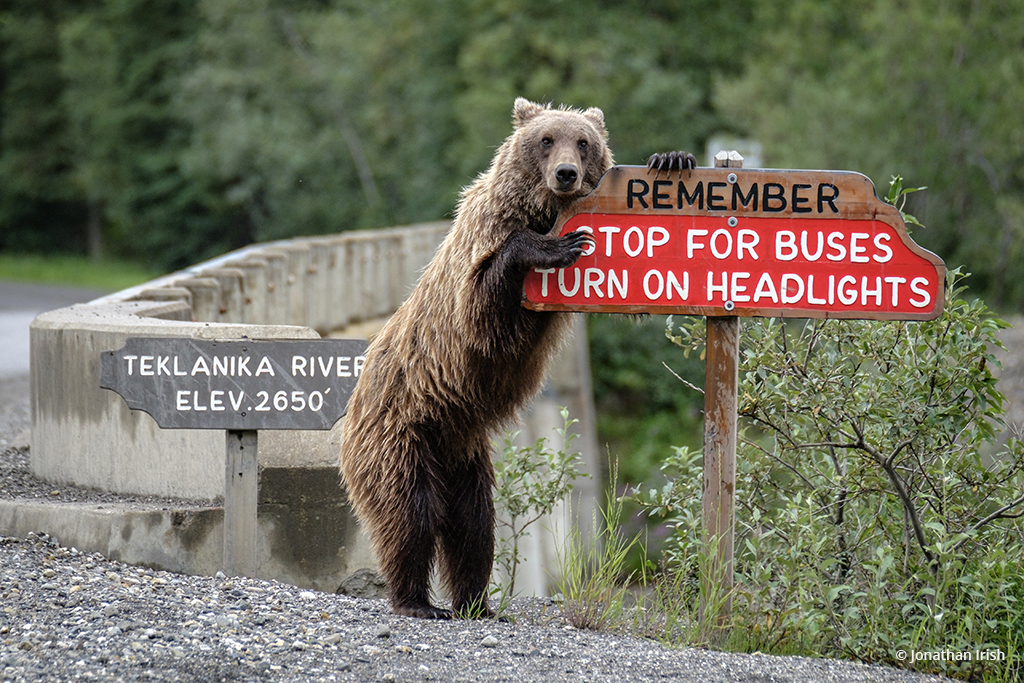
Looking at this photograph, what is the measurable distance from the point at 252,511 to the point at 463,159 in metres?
29.4

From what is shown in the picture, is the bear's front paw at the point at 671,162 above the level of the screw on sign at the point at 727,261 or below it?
above

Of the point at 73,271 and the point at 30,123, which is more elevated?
the point at 30,123

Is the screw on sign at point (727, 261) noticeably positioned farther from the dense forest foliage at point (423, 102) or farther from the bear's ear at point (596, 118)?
the dense forest foliage at point (423, 102)

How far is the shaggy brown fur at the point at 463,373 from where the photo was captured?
200 inches

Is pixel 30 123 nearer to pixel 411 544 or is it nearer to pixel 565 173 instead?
pixel 411 544

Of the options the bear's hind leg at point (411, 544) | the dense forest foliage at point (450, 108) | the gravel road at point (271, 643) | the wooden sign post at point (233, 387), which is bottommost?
the gravel road at point (271, 643)

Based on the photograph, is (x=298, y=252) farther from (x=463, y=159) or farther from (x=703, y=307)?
(x=463, y=159)

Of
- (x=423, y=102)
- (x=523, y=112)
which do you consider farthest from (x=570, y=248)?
(x=423, y=102)

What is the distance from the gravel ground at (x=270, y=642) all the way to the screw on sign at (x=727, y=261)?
63 centimetres

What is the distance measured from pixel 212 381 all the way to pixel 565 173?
181 centimetres

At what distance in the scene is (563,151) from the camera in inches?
198

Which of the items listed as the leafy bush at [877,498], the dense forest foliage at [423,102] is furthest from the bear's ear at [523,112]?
the dense forest foliage at [423,102]

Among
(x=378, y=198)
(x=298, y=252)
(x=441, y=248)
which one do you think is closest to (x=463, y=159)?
(x=378, y=198)

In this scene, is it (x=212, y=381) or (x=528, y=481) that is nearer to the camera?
(x=212, y=381)
